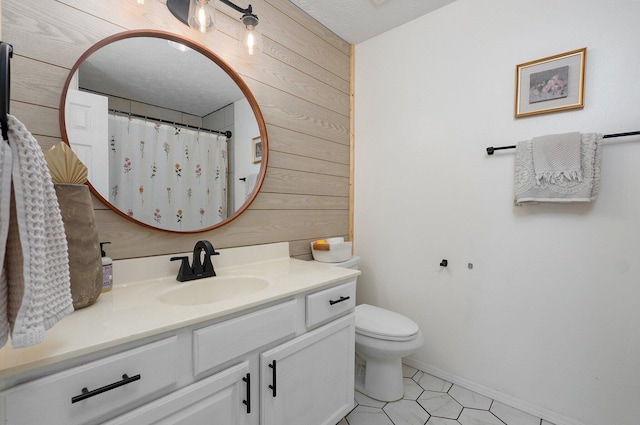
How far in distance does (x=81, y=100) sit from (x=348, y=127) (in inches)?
65.9

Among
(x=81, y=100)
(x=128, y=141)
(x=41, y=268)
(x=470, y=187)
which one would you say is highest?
(x=81, y=100)

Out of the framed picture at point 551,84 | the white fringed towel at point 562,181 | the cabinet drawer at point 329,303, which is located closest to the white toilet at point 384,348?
the cabinet drawer at point 329,303

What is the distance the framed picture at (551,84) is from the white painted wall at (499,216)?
1.6 inches

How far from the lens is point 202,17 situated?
1275mm

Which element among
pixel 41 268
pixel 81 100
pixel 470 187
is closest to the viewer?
pixel 41 268

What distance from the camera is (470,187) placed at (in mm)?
1805

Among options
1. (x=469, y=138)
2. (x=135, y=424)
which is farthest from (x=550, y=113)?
(x=135, y=424)

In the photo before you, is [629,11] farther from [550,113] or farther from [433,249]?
[433,249]

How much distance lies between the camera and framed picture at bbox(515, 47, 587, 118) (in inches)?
57.7

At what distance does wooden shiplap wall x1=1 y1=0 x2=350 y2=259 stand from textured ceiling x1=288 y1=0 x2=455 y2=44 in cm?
8

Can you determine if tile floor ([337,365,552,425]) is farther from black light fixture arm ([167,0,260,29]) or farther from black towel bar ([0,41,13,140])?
black light fixture arm ([167,0,260,29])

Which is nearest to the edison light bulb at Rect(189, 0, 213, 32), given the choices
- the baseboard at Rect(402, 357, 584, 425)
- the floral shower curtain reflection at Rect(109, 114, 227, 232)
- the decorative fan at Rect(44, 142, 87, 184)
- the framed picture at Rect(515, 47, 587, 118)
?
the floral shower curtain reflection at Rect(109, 114, 227, 232)

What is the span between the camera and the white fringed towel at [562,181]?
1.39 m

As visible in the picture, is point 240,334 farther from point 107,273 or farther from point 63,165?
point 63,165
